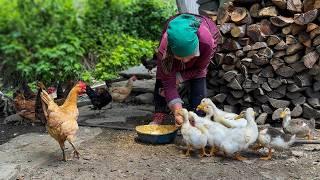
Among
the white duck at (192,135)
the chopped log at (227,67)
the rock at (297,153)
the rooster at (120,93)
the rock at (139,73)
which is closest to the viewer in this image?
the white duck at (192,135)

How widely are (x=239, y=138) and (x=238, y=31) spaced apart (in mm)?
1560

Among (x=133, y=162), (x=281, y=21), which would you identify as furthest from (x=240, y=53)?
(x=133, y=162)

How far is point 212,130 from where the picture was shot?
4.25 m

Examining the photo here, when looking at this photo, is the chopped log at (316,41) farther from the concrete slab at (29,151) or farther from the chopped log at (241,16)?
the concrete slab at (29,151)

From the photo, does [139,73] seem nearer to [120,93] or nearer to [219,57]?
[120,93]

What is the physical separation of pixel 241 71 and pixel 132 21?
598 cm

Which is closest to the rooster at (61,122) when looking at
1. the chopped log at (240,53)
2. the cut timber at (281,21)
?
the chopped log at (240,53)

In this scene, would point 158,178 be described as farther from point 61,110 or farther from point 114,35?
point 114,35

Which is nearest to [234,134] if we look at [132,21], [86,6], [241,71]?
[241,71]

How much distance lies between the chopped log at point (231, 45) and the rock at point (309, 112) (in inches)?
38.8

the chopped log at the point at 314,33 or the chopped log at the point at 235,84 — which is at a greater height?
the chopped log at the point at 314,33

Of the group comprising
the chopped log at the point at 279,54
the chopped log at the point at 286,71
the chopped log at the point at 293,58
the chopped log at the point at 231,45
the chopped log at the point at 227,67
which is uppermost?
the chopped log at the point at 231,45

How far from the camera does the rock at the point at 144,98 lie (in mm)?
6594

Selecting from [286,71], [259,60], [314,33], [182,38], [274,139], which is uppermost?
[182,38]
